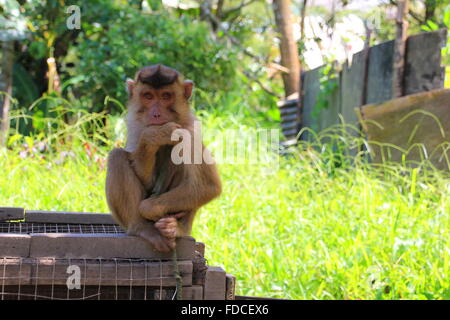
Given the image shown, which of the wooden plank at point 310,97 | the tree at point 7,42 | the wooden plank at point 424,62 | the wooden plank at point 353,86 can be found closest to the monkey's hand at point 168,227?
the wooden plank at point 424,62

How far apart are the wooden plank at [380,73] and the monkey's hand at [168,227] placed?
15.4 ft

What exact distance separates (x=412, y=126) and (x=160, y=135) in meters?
4.15

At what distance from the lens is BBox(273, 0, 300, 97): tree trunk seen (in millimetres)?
12207

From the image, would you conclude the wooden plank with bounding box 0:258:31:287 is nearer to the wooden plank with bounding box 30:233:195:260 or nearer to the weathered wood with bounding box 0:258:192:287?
the weathered wood with bounding box 0:258:192:287

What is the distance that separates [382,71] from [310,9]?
1167 centimetres

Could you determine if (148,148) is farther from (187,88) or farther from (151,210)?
(187,88)

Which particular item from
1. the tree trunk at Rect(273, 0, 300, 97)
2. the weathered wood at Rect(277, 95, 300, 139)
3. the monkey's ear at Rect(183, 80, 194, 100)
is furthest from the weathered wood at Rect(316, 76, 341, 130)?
the monkey's ear at Rect(183, 80, 194, 100)

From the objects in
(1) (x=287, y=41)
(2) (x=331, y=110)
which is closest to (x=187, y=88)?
(2) (x=331, y=110)

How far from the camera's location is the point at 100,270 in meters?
2.82

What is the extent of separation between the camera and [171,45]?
982 cm

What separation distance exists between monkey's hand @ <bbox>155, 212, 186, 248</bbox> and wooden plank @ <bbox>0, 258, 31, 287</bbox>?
685 mm

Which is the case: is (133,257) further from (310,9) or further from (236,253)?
(310,9)

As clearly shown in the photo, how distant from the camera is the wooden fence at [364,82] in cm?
673

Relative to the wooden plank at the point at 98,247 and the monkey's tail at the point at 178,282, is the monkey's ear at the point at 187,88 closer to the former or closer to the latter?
the wooden plank at the point at 98,247
